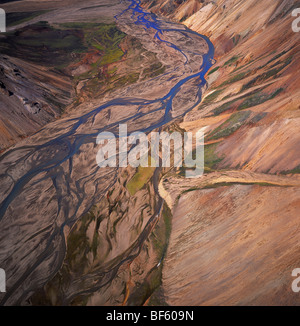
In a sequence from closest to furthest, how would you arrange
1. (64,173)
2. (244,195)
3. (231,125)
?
1. (244,195)
2. (231,125)
3. (64,173)

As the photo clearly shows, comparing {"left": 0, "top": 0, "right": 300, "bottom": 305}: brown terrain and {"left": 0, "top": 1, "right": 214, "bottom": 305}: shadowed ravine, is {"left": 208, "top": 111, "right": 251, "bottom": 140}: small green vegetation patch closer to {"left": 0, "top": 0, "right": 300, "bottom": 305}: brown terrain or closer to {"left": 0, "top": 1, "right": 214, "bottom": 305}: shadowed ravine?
{"left": 0, "top": 0, "right": 300, "bottom": 305}: brown terrain

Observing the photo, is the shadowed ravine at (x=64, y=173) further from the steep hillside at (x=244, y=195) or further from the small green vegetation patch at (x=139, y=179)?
the steep hillside at (x=244, y=195)

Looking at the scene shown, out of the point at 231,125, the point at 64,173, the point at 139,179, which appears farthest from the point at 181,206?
the point at 64,173

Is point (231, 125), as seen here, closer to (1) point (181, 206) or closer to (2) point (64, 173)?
(1) point (181, 206)

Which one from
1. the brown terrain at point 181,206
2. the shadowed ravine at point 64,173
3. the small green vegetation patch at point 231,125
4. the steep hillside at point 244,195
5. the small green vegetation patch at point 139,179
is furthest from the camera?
the small green vegetation patch at point 231,125

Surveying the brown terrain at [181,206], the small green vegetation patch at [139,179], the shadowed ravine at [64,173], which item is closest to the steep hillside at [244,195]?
the brown terrain at [181,206]

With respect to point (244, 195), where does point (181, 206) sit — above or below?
below

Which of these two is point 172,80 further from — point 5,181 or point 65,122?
point 5,181
